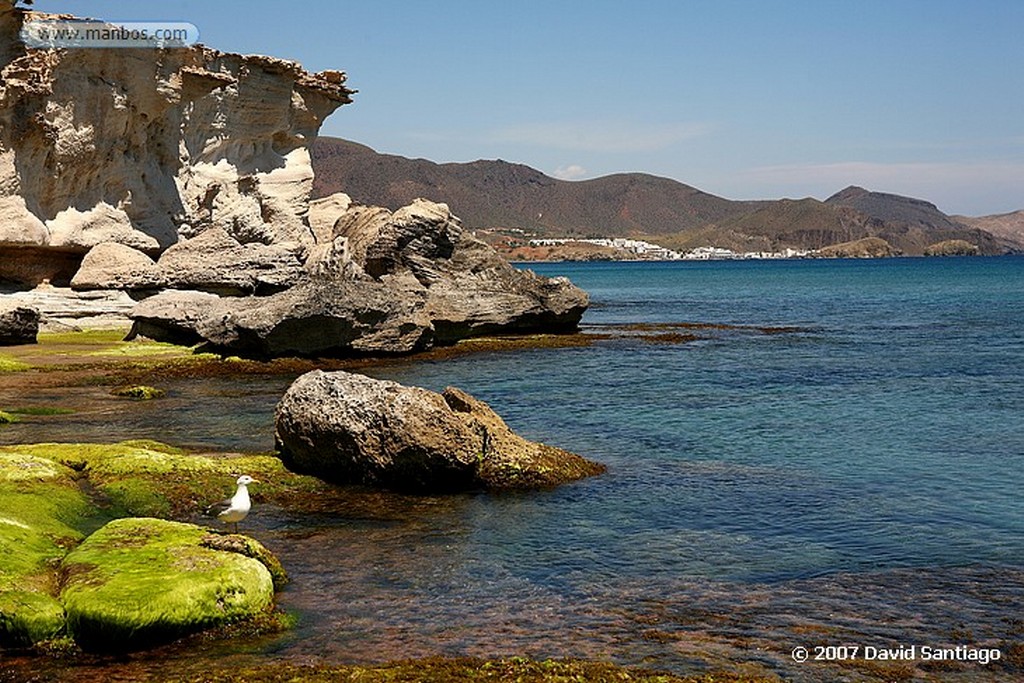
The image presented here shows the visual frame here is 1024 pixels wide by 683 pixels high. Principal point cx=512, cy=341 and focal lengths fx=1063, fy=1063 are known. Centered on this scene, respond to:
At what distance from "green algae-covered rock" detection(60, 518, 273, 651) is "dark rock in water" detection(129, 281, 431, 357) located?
25.2 metres

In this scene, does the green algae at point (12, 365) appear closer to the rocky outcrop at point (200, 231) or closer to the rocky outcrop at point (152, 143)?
the rocky outcrop at point (200, 231)

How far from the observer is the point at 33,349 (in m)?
37.7

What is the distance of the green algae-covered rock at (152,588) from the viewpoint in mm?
10844

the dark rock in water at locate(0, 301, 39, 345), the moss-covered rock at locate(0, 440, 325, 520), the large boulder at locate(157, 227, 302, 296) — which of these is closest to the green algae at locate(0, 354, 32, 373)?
the dark rock in water at locate(0, 301, 39, 345)

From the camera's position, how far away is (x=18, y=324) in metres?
38.7

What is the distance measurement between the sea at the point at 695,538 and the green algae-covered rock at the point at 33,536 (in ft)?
5.37

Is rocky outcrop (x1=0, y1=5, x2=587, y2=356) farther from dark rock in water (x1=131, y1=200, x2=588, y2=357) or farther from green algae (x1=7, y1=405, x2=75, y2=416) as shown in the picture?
green algae (x1=7, y1=405, x2=75, y2=416)

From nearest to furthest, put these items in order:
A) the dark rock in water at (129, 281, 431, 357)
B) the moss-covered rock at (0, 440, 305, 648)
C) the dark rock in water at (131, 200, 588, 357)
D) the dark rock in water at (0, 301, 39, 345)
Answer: the moss-covered rock at (0, 440, 305, 648), the dark rock in water at (129, 281, 431, 357), the dark rock in water at (131, 200, 588, 357), the dark rock in water at (0, 301, 39, 345)

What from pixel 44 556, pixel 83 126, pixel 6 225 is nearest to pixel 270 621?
pixel 44 556

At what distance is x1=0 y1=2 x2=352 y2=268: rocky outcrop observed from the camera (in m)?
A: 43.8

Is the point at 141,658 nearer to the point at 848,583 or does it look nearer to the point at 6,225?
the point at 848,583

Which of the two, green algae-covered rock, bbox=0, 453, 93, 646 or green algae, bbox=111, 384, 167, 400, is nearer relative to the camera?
green algae-covered rock, bbox=0, 453, 93, 646

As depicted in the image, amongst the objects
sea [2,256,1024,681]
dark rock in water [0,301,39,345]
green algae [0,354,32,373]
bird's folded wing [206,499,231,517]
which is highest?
dark rock in water [0,301,39,345]

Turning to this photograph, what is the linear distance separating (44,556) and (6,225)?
34.3 m
